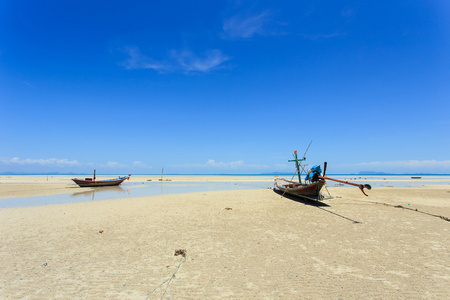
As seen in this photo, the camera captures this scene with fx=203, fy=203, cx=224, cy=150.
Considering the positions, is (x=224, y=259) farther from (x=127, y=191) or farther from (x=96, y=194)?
(x=127, y=191)

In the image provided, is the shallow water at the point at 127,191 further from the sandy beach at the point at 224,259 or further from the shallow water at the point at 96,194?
the sandy beach at the point at 224,259

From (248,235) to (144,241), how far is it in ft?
14.2

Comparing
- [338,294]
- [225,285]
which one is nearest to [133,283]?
[225,285]

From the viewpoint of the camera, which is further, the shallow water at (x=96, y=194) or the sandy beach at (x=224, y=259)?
the shallow water at (x=96, y=194)

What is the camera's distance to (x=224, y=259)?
6.49 m

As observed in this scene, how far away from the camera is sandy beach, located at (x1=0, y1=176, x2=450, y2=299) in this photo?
4766 millimetres

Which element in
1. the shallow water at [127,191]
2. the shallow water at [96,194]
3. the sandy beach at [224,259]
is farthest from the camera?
the shallow water at [127,191]

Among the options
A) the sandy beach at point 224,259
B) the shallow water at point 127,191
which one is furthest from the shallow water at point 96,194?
the sandy beach at point 224,259

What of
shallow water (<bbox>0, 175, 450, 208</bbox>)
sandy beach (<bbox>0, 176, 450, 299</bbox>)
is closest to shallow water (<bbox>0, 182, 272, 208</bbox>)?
shallow water (<bbox>0, 175, 450, 208</bbox>)

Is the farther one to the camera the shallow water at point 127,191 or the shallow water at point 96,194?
the shallow water at point 127,191

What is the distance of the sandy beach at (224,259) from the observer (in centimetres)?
477

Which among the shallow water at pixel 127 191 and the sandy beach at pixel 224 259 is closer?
the sandy beach at pixel 224 259

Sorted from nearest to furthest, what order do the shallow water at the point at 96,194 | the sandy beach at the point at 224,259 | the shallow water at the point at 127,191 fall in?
the sandy beach at the point at 224,259, the shallow water at the point at 96,194, the shallow water at the point at 127,191

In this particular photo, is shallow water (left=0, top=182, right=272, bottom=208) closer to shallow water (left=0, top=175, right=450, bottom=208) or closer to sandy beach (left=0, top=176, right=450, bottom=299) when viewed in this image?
shallow water (left=0, top=175, right=450, bottom=208)
